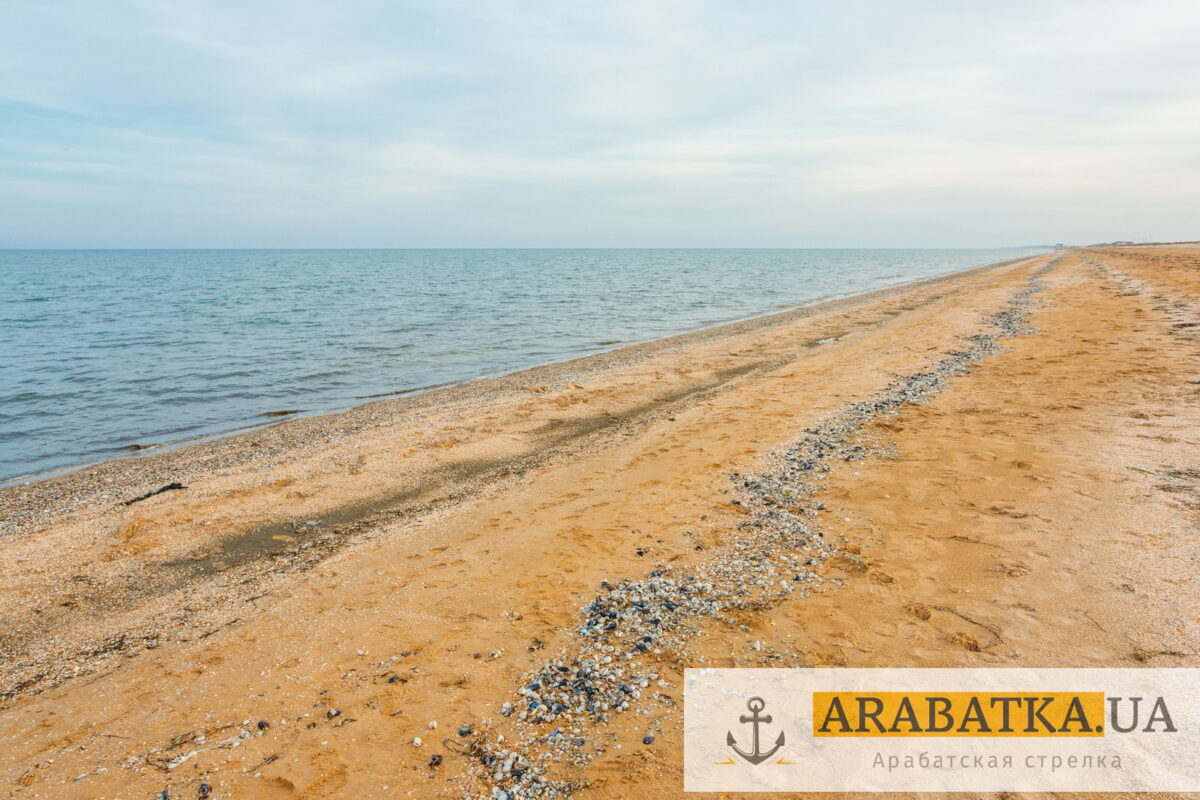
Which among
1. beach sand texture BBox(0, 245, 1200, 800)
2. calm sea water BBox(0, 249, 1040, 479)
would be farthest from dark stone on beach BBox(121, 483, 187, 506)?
calm sea water BBox(0, 249, 1040, 479)

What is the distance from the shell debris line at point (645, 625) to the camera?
12.6 ft

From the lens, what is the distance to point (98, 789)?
3904mm

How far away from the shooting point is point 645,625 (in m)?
5.10

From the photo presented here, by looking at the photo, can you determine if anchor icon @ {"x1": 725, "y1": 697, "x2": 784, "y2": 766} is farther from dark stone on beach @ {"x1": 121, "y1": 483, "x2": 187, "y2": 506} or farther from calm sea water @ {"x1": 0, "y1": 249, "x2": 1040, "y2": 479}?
calm sea water @ {"x1": 0, "y1": 249, "x2": 1040, "y2": 479}

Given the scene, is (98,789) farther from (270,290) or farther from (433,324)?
(270,290)

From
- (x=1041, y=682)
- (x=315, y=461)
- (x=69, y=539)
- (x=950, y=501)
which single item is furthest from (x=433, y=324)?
(x=1041, y=682)

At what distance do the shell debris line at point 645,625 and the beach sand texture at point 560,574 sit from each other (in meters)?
0.03

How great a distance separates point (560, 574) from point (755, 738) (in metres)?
2.76

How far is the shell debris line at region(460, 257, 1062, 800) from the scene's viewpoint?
384cm

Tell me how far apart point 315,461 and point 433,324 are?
22.9 metres

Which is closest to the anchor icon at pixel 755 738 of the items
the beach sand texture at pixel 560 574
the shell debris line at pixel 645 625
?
the beach sand texture at pixel 560 574

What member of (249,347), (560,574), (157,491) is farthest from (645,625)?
(249,347)

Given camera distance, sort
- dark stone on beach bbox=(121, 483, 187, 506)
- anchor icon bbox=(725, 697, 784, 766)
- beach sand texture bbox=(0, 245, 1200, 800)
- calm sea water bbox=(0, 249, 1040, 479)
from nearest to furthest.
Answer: anchor icon bbox=(725, 697, 784, 766) < beach sand texture bbox=(0, 245, 1200, 800) < dark stone on beach bbox=(121, 483, 187, 506) < calm sea water bbox=(0, 249, 1040, 479)

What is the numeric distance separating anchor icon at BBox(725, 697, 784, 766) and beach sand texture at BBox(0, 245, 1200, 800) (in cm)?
37
